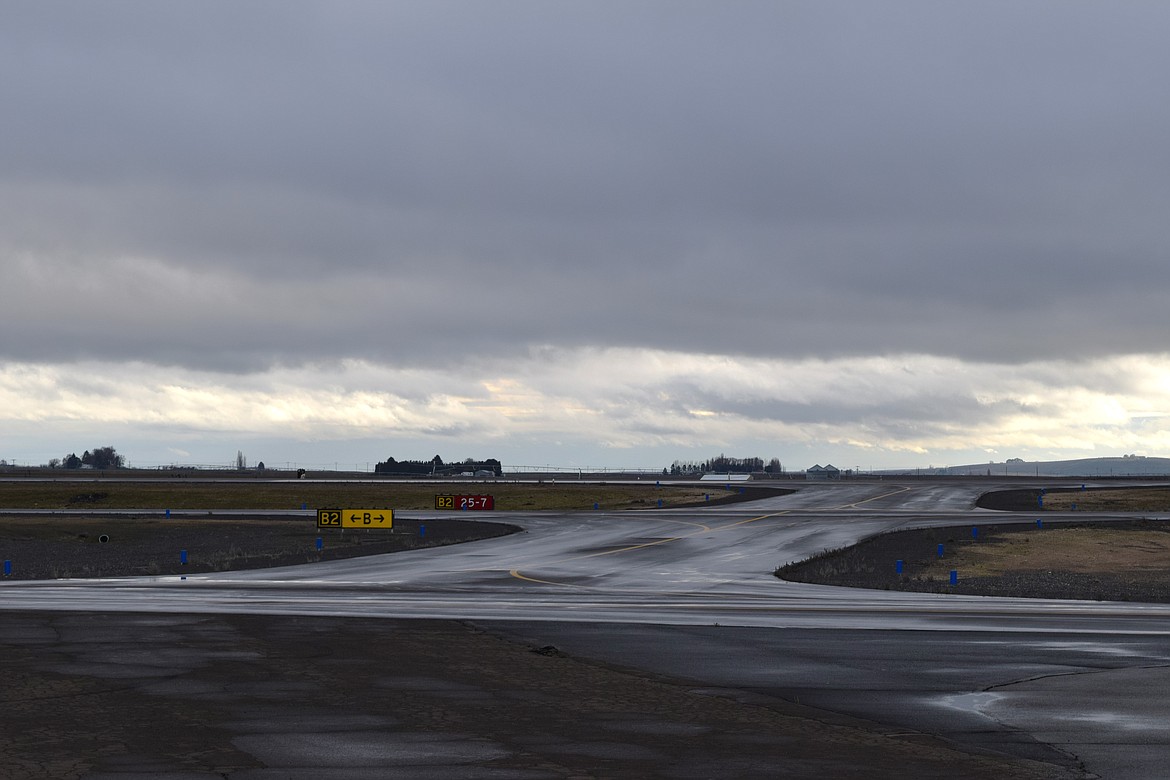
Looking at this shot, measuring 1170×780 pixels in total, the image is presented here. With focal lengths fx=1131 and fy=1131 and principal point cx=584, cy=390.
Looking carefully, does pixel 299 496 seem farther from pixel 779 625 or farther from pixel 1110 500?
pixel 779 625

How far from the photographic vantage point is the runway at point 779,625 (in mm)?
16734

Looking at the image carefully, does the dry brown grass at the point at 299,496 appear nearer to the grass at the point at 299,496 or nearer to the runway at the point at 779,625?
the grass at the point at 299,496

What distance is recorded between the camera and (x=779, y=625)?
28094mm

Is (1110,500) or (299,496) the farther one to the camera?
(299,496)

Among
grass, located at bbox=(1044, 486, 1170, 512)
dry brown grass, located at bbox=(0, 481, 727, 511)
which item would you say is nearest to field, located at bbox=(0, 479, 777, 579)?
dry brown grass, located at bbox=(0, 481, 727, 511)

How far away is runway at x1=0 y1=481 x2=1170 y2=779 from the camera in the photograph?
1673cm

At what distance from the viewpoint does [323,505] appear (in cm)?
10556

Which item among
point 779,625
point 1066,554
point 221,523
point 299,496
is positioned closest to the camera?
point 779,625

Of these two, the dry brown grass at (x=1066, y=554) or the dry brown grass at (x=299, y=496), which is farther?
the dry brown grass at (x=299, y=496)

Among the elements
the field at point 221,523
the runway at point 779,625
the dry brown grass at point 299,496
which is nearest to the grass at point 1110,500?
the field at point 221,523

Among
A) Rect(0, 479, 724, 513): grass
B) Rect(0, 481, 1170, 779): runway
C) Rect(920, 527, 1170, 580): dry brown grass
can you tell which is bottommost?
Rect(920, 527, 1170, 580): dry brown grass

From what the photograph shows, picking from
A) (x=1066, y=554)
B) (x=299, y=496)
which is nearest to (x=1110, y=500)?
(x=1066, y=554)

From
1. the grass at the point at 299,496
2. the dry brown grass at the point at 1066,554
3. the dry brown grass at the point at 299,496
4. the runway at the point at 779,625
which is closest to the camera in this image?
the runway at the point at 779,625

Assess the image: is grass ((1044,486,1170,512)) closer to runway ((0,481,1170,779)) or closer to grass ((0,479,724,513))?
grass ((0,479,724,513))
